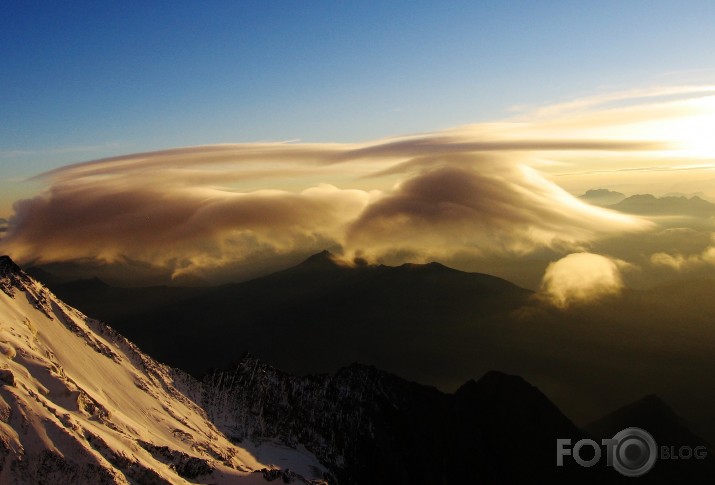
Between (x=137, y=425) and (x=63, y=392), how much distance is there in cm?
3155

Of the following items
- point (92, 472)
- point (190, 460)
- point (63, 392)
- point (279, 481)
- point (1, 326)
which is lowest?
point (279, 481)

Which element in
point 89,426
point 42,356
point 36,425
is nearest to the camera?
point 36,425

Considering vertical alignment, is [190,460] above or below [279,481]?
above

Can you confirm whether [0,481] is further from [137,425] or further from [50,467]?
[137,425]

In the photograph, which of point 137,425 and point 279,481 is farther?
point 137,425

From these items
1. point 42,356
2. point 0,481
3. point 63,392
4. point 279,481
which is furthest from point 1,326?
point 279,481

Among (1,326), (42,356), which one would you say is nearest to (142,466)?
(42,356)

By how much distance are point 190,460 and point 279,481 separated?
3101cm

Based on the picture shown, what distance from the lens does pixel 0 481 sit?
142375 millimetres

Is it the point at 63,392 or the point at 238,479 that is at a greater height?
the point at 63,392

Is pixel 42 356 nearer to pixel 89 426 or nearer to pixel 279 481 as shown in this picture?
pixel 89 426

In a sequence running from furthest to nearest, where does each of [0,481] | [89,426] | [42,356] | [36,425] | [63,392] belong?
[42,356], [63,392], [89,426], [36,425], [0,481]

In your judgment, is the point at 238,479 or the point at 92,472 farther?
the point at 238,479

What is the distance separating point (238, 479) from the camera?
596ft
